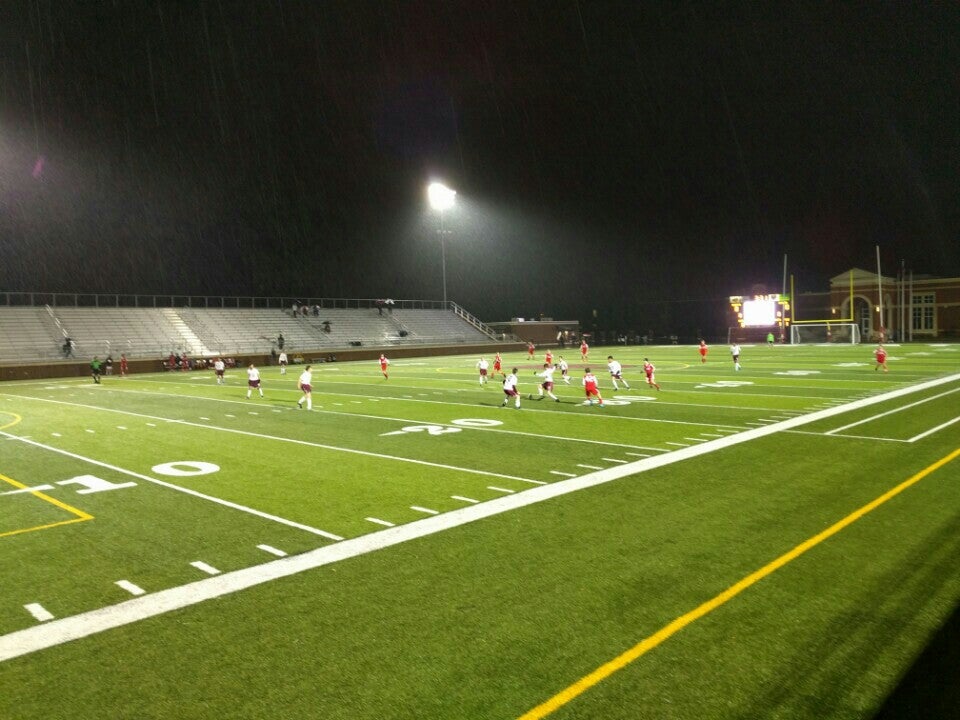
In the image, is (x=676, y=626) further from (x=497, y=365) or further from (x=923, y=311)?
(x=923, y=311)

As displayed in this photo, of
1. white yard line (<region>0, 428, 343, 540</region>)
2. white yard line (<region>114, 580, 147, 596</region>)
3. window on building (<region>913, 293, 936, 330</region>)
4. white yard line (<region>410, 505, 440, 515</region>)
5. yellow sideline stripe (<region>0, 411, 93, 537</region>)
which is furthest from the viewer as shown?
window on building (<region>913, 293, 936, 330</region>)

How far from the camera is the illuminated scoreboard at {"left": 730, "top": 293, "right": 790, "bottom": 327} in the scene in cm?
6350

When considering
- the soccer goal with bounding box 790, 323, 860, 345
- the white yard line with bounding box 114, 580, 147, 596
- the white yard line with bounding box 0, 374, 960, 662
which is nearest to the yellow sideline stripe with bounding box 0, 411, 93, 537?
the white yard line with bounding box 114, 580, 147, 596

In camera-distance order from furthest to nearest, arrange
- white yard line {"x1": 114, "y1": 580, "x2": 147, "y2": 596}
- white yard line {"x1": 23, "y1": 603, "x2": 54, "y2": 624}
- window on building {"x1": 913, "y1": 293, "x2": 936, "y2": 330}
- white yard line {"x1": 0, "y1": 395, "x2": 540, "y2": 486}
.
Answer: window on building {"x1": 913, "y1": 293, "x2": 936, "y2": 330} < white yard line {"x1": 0, "y1": 395, "x2": 540, "y2": 486} < white yard line {"x1": 114, "y1": 580, "x2": 147, "y2": 596} < white yard line {"x1": 23, "y1": 603, "x2": 54, "y2": 624}

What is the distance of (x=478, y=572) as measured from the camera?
6359mm

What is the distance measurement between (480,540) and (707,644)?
9.79 ft

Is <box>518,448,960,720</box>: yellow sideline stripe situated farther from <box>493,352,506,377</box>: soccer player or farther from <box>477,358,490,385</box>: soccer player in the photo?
<box>493,352,506,377</box>: soccer player

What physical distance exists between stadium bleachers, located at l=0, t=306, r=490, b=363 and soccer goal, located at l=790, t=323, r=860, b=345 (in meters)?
32.7

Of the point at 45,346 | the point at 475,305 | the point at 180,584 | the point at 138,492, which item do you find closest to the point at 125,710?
the point at 180,584

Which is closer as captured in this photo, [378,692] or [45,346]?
[378,692]

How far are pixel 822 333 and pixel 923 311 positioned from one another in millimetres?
15197

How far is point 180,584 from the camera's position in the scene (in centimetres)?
624

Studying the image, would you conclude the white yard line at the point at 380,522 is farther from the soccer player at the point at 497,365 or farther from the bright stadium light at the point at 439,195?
the bright stadium light at the point at 439,195

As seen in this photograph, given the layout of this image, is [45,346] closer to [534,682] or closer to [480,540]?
[480,540]
